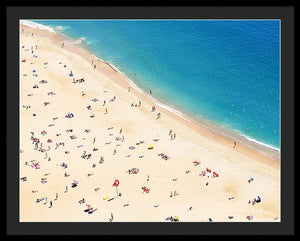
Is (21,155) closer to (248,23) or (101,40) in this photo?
(101,40)

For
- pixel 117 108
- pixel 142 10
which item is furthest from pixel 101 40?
pixel 142 10

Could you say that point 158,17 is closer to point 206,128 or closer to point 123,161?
point 123,161

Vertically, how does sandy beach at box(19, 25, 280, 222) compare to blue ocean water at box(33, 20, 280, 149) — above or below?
below

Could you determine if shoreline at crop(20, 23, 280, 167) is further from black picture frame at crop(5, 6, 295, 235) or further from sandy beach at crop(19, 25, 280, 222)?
black picture frame at crop(5, 6, 295, 235)

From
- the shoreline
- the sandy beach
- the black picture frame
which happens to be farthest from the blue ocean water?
the black picture frame

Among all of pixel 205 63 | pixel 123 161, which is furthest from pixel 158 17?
pixel 205 63

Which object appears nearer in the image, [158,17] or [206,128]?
[158,17]
